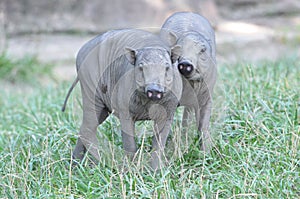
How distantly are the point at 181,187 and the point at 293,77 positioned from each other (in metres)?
2.33

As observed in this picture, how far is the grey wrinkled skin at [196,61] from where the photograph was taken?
3.71m

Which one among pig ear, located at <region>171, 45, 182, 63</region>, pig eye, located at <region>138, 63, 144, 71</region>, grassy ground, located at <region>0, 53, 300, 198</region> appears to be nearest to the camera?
pig eye, located at <region>138, 63, 144, 71</region>

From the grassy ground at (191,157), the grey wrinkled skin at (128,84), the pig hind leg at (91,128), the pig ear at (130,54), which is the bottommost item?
the grassy ground at (191,157)

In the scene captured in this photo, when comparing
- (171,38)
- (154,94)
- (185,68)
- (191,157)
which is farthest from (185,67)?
(191,157)

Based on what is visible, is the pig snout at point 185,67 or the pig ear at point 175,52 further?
the pig snout at point 185,67

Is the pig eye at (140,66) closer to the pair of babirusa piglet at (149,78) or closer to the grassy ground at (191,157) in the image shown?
the pair of babirusa piglet at (149,78)

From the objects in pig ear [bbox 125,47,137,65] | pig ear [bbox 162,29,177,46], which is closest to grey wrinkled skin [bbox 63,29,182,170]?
pig ear [bbox 125,47,137,65]

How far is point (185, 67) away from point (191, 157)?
70cm

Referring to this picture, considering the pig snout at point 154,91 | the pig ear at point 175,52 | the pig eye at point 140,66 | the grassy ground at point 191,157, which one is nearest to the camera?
the pig snout at point 154,91

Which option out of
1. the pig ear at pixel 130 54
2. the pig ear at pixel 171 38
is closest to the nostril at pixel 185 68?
the pig ear at pixel 171 38

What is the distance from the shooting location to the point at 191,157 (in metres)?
4.12

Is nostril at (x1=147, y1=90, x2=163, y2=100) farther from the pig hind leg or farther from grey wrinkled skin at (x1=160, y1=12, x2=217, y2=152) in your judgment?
the pig hind leg

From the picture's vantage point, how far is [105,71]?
12.2 ft

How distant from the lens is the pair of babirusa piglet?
133 inches
